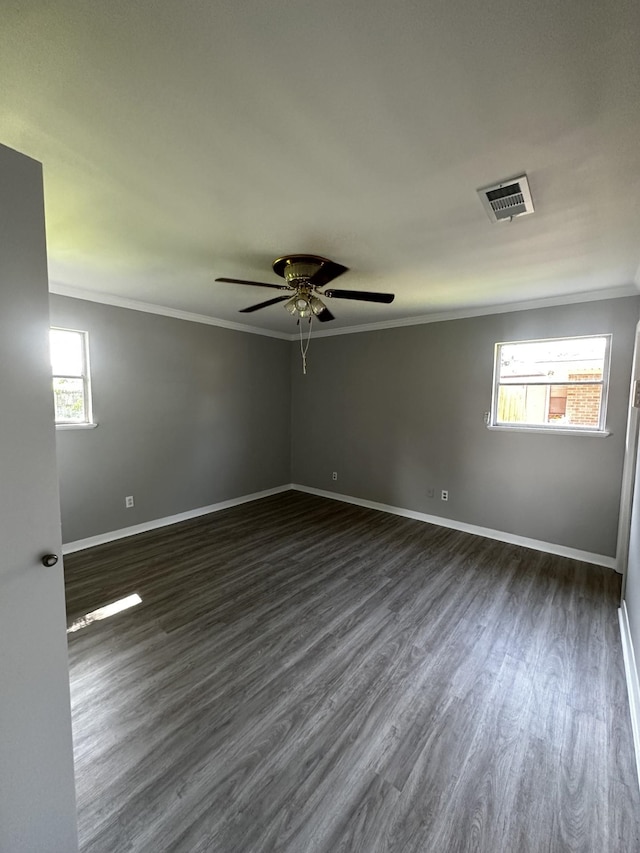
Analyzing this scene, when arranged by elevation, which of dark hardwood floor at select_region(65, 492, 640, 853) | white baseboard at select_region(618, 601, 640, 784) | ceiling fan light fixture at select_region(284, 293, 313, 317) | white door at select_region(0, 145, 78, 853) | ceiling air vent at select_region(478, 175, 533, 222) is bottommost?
dark hardwood floor at select_region(65, 492, 640, 853)

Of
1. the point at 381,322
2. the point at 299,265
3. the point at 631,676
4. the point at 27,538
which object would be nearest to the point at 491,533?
the point at 631,676

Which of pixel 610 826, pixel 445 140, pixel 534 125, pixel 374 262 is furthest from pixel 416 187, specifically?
pixel 610 826

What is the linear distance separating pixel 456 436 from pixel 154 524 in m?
3.78

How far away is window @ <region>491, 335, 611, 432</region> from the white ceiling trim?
1.21 ft

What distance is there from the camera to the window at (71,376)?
135 inches

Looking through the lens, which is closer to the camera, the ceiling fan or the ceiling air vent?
the ceiling air vent

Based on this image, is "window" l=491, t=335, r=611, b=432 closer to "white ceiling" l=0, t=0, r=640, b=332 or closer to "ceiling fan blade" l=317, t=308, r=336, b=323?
"white ceiling" l=0, t=0, r=640, b=332

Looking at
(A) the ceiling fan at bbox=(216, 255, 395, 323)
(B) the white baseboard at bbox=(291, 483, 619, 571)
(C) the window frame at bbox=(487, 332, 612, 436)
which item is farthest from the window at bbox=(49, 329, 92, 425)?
(C) the window frame at bbox=(487, 332, 612, 436)

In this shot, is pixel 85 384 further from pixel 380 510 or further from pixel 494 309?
pixel 494 309

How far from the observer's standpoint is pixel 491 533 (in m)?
3.97

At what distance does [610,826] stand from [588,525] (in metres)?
2.60

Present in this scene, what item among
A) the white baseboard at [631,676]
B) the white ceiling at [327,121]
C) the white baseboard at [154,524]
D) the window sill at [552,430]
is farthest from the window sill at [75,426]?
the white baseboard at [631,676]

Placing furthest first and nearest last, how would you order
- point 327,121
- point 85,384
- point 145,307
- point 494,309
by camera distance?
point 145,307, point 494,309, point 85,384, point 327,121

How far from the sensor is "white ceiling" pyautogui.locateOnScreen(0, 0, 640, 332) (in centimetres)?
92
